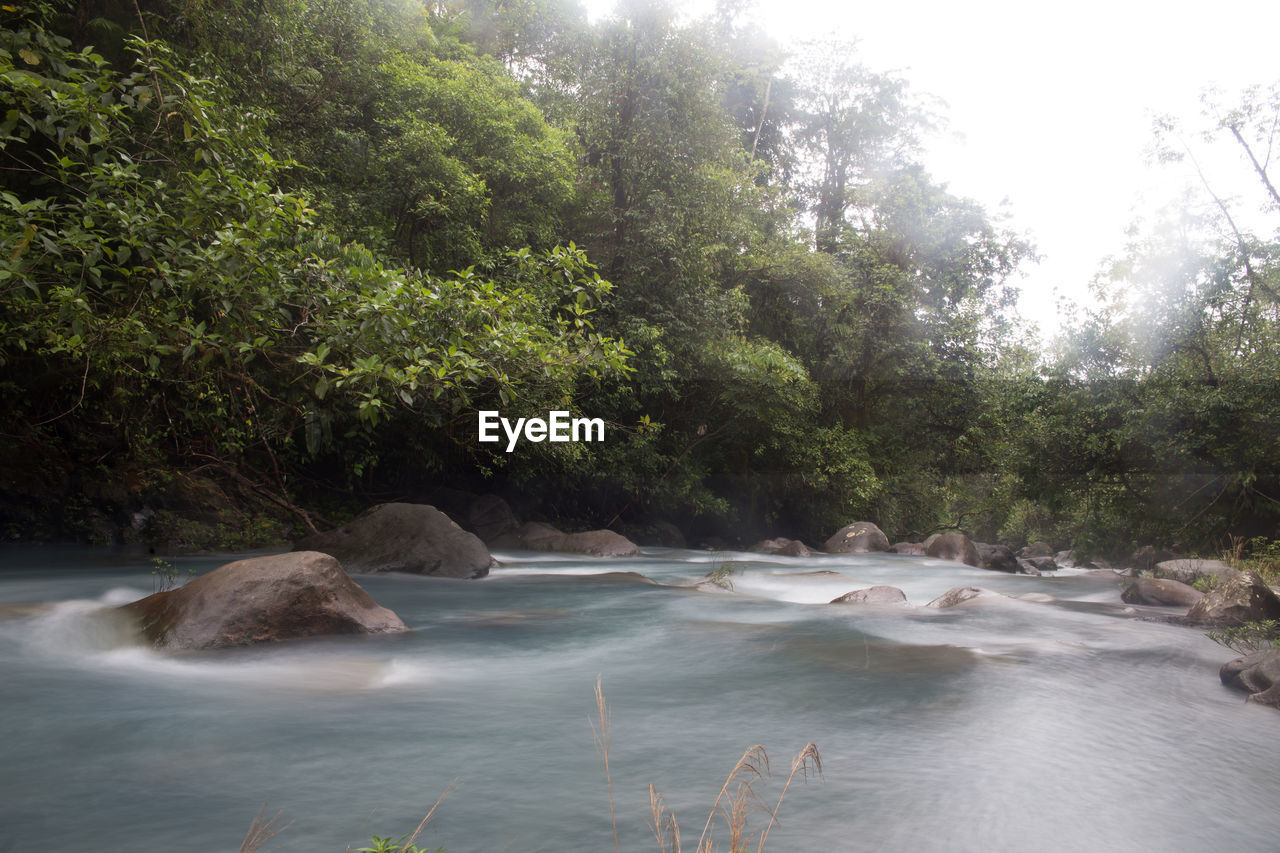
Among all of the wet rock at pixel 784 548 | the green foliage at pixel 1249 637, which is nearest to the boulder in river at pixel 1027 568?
the wet rock at pixel 784 548

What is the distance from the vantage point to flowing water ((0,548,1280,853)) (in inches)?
122

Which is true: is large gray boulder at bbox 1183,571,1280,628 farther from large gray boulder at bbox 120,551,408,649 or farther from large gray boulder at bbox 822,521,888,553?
large gray boulder at bbox 822,521,888,553

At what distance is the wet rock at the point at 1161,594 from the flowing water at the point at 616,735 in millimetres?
2742

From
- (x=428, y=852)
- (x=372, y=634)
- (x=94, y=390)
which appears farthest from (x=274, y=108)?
(x=428, y=852)

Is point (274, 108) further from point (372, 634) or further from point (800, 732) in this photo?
point (800, 732)

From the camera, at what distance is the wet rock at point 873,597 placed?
31.1 feet

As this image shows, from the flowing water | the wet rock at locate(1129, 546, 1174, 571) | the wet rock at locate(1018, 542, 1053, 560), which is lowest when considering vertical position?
the wet rock at locate(1018, 542, 1053, 560)

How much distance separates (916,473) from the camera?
79.6 feet

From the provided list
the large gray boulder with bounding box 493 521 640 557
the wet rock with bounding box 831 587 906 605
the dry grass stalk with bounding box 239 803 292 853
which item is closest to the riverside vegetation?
the dry grass stalk with bounding box 239 803 292 853

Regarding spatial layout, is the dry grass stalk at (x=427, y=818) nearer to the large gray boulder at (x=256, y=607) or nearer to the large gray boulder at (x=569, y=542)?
the large gray boulder at (x=256, y=607)

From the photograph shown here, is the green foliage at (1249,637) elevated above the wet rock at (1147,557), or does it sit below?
above

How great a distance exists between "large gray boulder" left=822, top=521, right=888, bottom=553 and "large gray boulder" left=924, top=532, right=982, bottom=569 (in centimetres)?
170

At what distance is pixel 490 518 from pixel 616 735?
12.4 meters

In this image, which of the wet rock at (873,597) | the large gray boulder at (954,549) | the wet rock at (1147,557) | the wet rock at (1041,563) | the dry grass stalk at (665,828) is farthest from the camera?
the wet rock at (1041,563)
